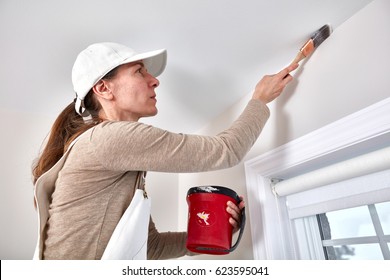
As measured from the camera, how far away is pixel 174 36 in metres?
1.03

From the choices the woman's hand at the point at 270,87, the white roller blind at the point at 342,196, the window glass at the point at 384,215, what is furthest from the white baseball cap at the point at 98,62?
the window glass at the point at 384,215

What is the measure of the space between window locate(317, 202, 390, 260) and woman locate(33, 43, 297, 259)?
0.50 m

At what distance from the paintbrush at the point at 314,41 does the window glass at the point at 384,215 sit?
575 millimetres

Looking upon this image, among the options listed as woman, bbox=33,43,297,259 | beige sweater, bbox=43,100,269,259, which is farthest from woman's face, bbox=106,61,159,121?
beige sweater, bbox=43,100,269,259

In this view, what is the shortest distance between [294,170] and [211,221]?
420mm

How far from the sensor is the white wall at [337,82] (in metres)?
0.82

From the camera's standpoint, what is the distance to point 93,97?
93cm

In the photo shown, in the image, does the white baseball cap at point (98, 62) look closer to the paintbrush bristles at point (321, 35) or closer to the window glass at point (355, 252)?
the paintbrush bristles at point (321, 35)

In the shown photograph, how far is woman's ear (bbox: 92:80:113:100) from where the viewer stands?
2.86 ft

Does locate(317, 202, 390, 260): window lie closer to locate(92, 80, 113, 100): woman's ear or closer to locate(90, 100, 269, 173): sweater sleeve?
locate(90, 100, 269, 173): sweater sleeve

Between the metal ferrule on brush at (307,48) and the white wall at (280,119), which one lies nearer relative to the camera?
the white wall at (280,119)

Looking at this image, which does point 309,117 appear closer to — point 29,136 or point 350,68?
point 350,68
